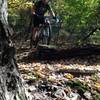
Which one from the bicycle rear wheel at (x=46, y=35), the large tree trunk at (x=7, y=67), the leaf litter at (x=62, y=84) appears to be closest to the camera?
the large tree trunk at (x=7, y=67)

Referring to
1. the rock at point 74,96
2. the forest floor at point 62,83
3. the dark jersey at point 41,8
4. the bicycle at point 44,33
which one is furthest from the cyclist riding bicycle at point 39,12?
the rock at point 74,96

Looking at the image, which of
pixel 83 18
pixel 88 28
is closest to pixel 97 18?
pixel 83 18

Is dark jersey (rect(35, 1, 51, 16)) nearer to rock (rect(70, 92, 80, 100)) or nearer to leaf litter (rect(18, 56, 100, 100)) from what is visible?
leaf litter (rect(18, 56, 100, 100))

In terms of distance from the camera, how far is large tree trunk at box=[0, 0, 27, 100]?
4008 mm

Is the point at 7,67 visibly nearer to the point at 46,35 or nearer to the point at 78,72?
the point at 78,72

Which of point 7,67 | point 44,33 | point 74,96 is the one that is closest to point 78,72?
point 74,96

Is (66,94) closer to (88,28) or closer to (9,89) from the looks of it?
(9,89)

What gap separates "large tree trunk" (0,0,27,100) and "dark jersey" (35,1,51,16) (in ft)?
22.5

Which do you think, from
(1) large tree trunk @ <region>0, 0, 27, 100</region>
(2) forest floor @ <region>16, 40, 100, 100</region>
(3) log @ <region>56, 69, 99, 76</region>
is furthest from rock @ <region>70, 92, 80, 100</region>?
(1) large tree trunk @ <region>0, 0, 27, 100</region>

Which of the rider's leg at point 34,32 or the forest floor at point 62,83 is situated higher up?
the forest floor at point 62,83

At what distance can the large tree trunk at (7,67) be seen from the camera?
401 cm

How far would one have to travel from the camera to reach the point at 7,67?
4.12 meters

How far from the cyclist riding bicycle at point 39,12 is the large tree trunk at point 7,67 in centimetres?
682

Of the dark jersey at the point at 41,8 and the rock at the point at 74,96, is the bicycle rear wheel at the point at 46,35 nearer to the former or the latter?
the dark jersey at the point at 41,8
